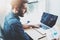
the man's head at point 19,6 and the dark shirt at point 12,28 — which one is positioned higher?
the man's head at point 19,6

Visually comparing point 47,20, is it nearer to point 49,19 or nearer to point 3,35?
point 49,19

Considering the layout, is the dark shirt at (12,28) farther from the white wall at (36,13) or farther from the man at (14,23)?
the white wall at (36,13)

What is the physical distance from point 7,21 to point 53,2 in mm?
697

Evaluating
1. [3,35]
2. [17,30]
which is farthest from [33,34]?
[3,35]

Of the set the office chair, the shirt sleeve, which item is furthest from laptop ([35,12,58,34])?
the office chair

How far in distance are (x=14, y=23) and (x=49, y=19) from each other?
0.44 m

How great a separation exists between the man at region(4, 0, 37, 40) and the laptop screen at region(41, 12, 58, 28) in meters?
0.32

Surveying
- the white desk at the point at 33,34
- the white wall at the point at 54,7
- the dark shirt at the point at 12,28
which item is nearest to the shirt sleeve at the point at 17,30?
the dark shirt at the point at 12,28

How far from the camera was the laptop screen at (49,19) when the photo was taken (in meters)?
1.39

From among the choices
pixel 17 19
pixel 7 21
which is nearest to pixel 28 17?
pixel 17 19

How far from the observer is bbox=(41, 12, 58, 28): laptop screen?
1389mm

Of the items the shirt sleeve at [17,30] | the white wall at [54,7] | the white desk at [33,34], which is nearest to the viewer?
the shirt sleeve at [17,30]

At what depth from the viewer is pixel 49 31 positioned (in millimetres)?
1419

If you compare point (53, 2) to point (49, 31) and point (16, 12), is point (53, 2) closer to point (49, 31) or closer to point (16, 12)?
point (49, 31)
